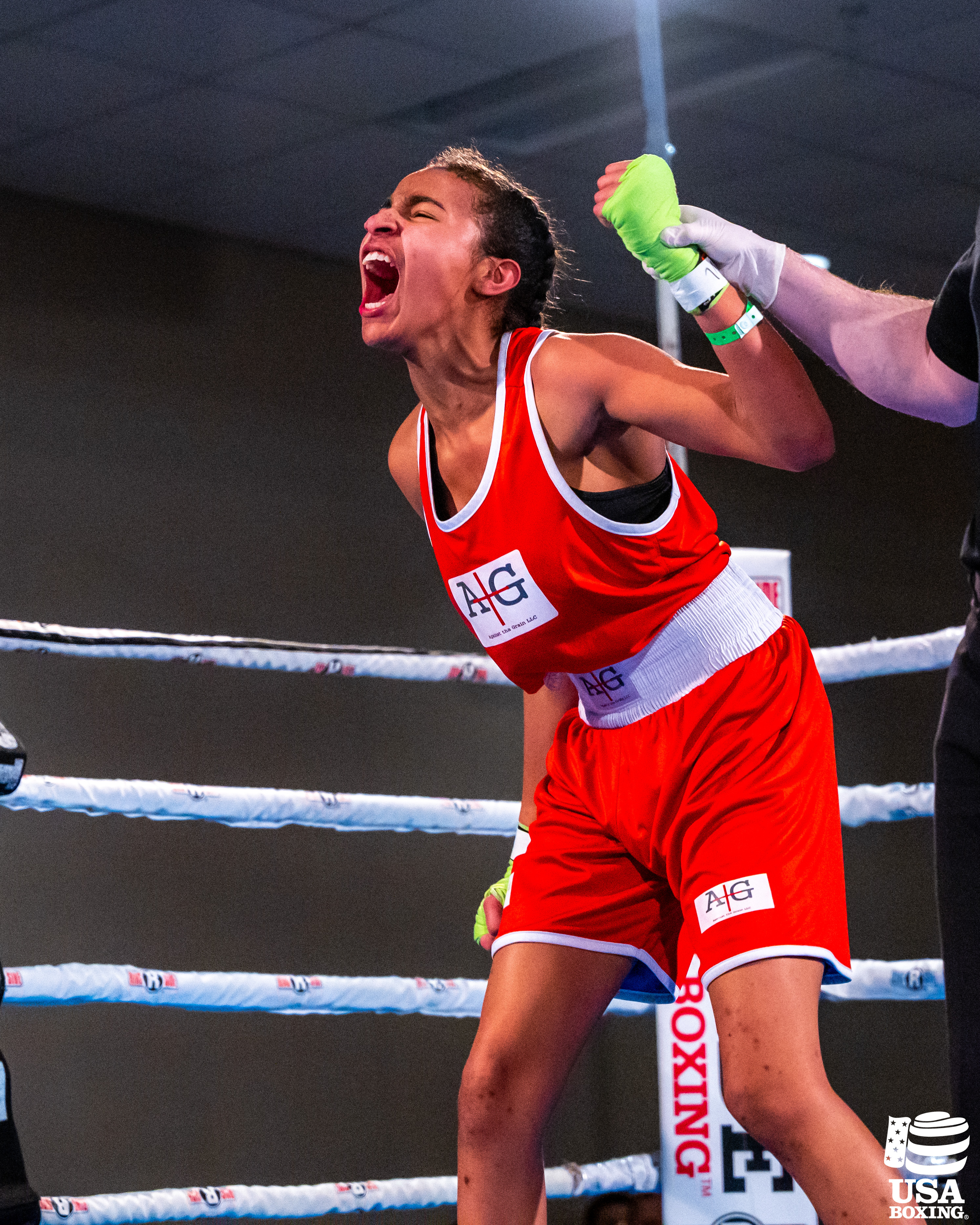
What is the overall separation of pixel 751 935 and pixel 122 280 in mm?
3203

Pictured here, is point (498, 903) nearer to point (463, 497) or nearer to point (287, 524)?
point (463, 497)

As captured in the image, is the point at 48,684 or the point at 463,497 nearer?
the point at 463,497

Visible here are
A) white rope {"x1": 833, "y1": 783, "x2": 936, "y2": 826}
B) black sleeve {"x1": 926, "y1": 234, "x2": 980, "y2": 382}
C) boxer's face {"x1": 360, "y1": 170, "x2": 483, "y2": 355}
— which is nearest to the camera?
black sleeve {"x1": 926, "y1": 234, "x2": 980, "y2": 382}

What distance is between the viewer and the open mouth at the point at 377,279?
1.79 m

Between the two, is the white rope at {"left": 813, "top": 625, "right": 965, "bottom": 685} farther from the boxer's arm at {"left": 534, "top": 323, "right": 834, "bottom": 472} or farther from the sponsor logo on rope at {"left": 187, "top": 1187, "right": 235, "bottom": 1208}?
the sponsor logo on rope at {"left": 187, "top": 1187, "right": 235, "bottom": 1208}

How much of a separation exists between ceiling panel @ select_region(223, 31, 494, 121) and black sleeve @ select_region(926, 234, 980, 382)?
2509mm

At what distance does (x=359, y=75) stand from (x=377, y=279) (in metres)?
2.02

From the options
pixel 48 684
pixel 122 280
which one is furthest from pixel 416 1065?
pixel 122 280

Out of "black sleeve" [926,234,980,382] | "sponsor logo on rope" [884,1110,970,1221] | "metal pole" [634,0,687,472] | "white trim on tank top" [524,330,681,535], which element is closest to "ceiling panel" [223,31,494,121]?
"metal pole" [634,0,687,472]

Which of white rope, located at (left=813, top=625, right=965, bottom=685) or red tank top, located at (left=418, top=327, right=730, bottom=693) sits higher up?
red tank top, located at (left=418, top=327, right=730, bottom=693)

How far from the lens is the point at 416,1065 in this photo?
13.9ft

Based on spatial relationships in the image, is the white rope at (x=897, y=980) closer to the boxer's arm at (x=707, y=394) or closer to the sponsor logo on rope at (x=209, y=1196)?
the sponsor logo on rope at (x=209, y=1196)

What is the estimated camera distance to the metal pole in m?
2.79

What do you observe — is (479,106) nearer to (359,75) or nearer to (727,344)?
(359,75)
